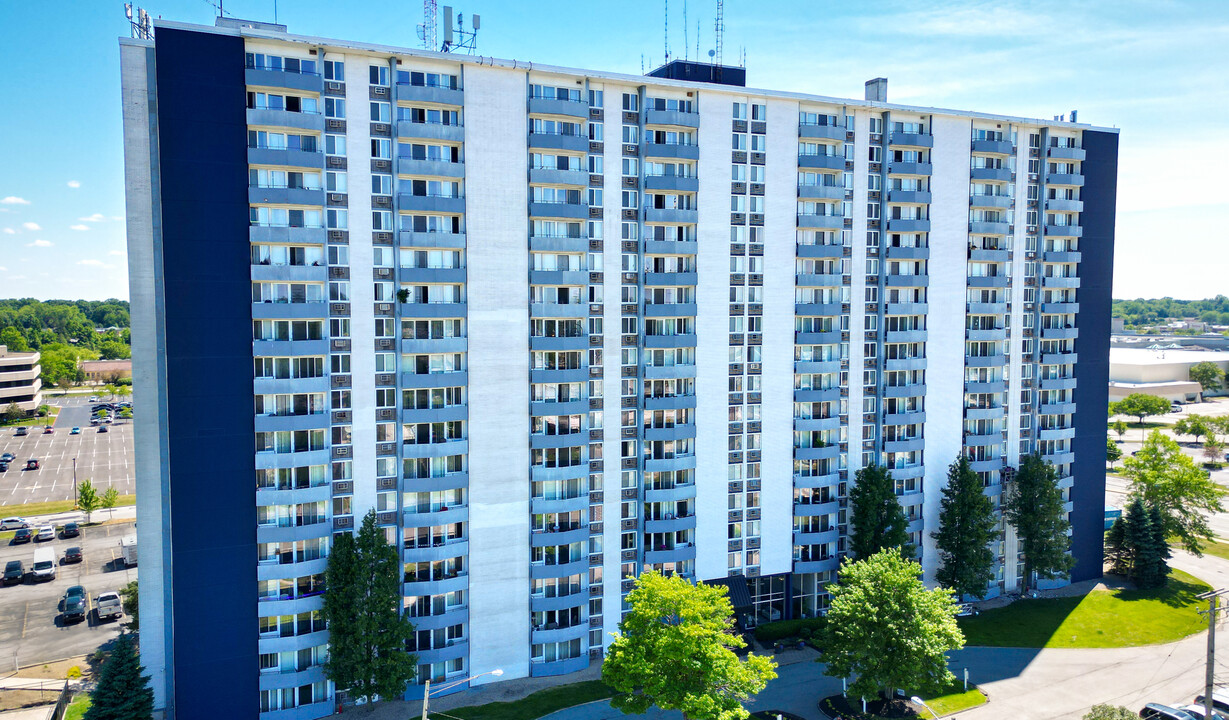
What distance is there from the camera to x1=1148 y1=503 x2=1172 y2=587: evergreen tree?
239 feet

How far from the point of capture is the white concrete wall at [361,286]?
49.6 meters

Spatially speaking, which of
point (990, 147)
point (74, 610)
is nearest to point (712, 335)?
point (990, 147)

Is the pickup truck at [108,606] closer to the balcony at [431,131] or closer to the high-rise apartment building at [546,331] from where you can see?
the high-rise apartment building at [546,331]

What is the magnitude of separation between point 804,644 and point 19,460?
430 ft

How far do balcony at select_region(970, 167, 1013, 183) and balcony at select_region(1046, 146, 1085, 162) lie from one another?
5.54 m

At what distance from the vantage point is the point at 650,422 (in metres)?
59.1

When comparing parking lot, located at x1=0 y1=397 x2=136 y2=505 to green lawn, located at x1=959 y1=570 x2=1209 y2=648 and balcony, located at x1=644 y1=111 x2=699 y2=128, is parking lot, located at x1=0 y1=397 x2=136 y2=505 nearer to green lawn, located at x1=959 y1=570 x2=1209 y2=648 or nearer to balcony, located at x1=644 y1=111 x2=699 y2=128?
balcony, located at x1=644 y1=111 x2=699 y2=128

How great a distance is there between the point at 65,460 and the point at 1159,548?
15640 centimetres

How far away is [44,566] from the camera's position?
74.4 m

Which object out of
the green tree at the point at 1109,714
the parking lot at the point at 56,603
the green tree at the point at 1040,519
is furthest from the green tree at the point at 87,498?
the green tree at the point at 1040,519

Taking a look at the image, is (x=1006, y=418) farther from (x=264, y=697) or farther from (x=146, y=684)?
(x=146, y=684)

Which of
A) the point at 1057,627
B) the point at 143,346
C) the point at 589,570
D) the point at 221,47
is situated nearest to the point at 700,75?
the point at 221,47

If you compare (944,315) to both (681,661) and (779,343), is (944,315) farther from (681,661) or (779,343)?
(681,661)

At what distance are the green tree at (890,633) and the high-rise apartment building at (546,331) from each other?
1282 cm
